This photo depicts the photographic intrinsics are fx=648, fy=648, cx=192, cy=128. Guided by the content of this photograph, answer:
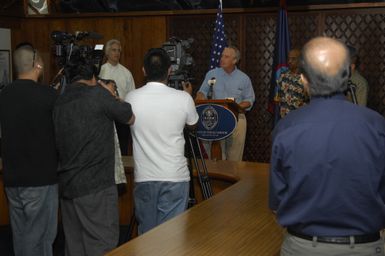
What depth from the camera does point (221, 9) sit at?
22.2 feet

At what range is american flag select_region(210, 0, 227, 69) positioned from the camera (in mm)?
6691

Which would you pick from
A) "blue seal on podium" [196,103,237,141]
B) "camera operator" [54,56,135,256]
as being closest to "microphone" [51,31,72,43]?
"camera operator" [54,56,135,256]

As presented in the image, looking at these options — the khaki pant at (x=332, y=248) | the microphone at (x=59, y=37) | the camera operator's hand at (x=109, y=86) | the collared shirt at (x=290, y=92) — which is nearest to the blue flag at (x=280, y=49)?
the collared shirt at (x=290, y=92)

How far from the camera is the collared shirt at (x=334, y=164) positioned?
1.86 meters

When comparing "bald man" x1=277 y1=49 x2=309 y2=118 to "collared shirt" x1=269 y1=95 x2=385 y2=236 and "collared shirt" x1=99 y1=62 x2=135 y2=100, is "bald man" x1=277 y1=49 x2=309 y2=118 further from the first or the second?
"collared shirt" x1=269 y1=95 x2=385 y2=236

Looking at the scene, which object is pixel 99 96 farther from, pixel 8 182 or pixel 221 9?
pixel 221 9

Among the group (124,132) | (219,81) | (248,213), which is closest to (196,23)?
(219,81)

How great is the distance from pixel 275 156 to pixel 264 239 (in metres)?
0.94

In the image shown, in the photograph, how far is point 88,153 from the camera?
3.05m

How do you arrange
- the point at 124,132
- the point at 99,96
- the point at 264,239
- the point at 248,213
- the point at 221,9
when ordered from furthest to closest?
the point at 221,9 → the point at 124,132 → the point at 248,213 → the point at 99,96 → the point at 264,239

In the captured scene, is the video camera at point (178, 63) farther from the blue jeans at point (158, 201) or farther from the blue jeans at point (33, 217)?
the blue jeans at point (33, 217)

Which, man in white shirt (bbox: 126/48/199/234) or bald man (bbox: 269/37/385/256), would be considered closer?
bald man (bbox: 269/37/385/256)

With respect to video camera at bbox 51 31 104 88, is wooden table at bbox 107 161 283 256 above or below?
below

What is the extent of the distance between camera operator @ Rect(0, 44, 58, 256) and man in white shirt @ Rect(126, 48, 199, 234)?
0.42m
